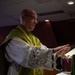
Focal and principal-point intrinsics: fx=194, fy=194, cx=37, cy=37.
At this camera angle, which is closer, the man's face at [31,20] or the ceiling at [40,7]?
the man's face at [31,20]

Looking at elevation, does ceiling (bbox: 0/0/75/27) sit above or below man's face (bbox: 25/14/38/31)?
above

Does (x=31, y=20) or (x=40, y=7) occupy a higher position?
(x=40, y=7)

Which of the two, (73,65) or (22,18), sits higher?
(22,18)

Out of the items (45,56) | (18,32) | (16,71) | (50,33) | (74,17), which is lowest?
(16,71)

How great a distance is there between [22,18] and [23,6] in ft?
7.93

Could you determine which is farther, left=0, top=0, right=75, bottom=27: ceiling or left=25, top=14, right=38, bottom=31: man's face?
left=0, top=0, right=75, bottom=27: ceiling

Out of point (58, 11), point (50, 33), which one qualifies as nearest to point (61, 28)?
point (50, 33)

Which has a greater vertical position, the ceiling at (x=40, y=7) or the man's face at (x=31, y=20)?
the ceiling at (x=40, y=7)

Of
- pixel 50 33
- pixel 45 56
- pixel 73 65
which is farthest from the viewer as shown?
pixel 50 33

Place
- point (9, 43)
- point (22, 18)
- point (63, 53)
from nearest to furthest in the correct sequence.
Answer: point (63, 53)
point (9, 43)
point (22, 18)

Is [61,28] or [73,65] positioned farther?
[61,28]

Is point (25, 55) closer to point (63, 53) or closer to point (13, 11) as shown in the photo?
point (63, 53)

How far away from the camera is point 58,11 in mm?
4449

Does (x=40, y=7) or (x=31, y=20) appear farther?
(x=40, y=7)
